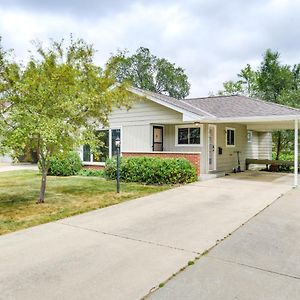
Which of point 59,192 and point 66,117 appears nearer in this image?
point 66,117

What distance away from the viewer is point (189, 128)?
513 inches

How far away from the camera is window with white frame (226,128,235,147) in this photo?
47.1 feet

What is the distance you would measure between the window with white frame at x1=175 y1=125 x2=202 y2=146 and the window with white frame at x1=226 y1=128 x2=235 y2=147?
7.72ft

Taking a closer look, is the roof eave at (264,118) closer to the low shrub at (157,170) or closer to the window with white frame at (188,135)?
the window with white frame at (188,135)

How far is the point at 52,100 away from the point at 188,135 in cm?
726

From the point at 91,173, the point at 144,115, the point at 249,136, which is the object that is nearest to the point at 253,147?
the point at 249,136

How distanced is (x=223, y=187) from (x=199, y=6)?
6268 millimetres

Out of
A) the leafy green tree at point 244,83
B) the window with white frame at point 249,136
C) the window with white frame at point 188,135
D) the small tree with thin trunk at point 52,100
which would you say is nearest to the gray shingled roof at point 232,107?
the window with white frame at point 188,135

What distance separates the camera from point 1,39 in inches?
296

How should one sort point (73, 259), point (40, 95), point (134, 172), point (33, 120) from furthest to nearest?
point (134, 172), point (40, 95), point (33, 120), point (73, 259)

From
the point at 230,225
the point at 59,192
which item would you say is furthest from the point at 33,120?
the point at 230,225

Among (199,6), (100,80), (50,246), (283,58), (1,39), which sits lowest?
(50,246)

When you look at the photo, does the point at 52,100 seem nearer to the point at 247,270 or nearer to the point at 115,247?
A: the point at 115,247

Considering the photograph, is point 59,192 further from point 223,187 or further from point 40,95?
point 223,187
